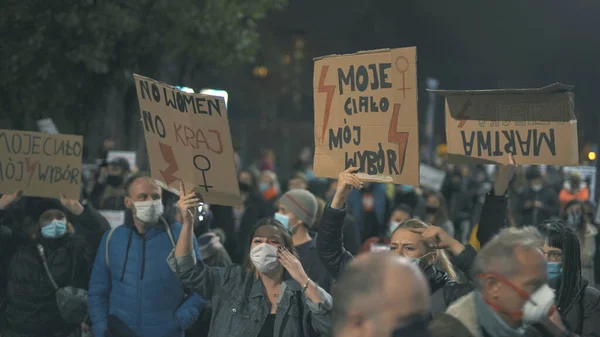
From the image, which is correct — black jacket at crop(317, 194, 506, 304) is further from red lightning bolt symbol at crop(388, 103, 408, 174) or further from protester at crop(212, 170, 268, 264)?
protester at crop(212, 170, 268, 264)

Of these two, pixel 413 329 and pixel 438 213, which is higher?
pixel 438 213

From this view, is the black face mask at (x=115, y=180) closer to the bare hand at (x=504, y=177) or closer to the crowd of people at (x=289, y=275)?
the crowd of people at (x=289, y=275)

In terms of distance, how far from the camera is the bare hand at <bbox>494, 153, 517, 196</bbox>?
6184 millimetres

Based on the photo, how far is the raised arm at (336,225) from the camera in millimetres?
5738

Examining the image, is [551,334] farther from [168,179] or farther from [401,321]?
[168,179]

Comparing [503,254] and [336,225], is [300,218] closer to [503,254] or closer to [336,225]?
[336,225]

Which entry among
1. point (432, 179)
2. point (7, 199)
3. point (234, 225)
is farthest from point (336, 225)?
point (432, 179)

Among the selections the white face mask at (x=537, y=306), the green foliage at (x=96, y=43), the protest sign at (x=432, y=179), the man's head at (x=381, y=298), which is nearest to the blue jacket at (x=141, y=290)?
the white face mask at (x=537, y=306)

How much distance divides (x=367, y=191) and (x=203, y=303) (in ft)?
27.5

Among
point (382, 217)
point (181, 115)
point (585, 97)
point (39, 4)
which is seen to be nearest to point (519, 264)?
point (181, 115)

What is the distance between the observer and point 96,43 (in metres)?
15.4

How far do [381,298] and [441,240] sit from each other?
2.41 metres

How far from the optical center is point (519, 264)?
385cm

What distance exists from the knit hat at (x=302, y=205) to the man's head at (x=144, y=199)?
1.57 meters
